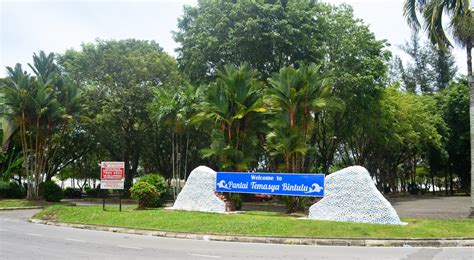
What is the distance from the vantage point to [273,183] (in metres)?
20.5

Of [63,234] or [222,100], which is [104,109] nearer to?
[222,100]

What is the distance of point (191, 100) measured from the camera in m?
31.7

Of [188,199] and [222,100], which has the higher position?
[222,100]

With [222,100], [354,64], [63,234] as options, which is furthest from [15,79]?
[354,64]

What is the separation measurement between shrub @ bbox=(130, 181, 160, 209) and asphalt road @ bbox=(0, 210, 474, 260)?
7836 millimetres

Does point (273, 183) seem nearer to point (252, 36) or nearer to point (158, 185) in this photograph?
point (158, 185)

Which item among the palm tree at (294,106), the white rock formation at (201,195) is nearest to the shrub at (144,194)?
the white rock formation at (201,195)

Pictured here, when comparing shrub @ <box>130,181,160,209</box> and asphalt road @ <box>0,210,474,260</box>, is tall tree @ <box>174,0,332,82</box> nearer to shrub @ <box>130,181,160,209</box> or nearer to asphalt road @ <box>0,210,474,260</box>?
shrub @ <box>130,181,160,209</box>

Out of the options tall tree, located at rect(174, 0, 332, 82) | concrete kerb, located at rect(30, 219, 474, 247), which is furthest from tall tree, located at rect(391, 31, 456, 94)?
concrete kerb, located at rect(30, 219, 474, 247)

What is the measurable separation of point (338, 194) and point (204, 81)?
17.2 meters

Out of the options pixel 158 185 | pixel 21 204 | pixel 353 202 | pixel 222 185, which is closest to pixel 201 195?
pixel 222 185

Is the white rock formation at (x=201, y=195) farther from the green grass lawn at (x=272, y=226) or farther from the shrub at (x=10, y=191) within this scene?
the shrub at (x=10, y=191)

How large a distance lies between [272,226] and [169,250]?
499 centimetres

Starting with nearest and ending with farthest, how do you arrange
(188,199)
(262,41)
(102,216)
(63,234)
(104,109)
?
(63,234), (102,216), (188,199), (262,41), (104,109)
